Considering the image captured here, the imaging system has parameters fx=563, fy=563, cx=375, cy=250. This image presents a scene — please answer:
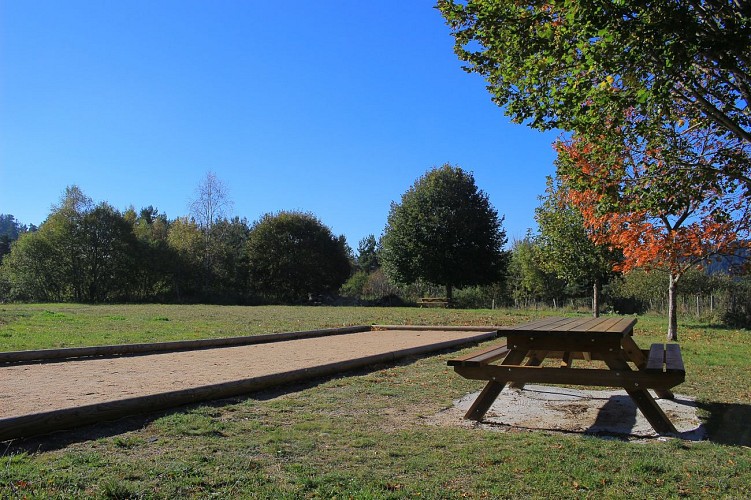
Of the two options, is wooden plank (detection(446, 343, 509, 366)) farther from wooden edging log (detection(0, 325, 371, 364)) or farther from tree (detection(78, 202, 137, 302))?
tree (detection(78, 202, 137, 302))

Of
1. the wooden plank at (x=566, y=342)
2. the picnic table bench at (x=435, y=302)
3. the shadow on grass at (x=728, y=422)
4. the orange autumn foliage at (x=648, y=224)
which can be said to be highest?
the orange autumn foliage at (x=648, y=224)

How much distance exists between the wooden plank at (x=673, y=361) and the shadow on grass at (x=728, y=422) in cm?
61

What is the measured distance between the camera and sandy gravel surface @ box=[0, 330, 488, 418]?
229 inches

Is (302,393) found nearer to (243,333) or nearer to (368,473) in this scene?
(368,473)

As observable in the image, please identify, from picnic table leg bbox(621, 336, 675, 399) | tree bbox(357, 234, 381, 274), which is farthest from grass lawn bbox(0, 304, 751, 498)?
tree bbox(357, 234, 381, 274)

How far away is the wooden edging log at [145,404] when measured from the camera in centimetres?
430

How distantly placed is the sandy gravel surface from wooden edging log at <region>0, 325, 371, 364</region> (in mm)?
462

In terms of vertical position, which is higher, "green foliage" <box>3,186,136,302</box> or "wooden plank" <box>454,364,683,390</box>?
"green foliage" <box>3,186,136,302</box>

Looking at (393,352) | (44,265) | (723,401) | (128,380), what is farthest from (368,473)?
(44,265)

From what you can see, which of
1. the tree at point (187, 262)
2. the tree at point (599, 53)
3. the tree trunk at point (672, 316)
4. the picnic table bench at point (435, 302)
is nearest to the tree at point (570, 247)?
the tree trunk at point (672, 316)

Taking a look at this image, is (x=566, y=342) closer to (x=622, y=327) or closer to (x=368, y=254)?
(x=622, y=327)

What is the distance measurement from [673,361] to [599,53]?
325 centimetres

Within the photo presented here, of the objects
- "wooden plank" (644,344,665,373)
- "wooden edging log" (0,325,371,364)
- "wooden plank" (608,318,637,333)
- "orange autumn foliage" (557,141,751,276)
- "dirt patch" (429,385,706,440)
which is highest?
"orange autumn foliage" (557,141,751,276)

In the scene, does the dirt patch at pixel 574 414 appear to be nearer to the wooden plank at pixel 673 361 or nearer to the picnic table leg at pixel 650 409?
the picnic table leg at pixel 650 409
